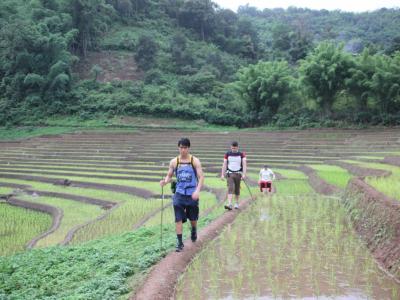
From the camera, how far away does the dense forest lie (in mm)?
36438

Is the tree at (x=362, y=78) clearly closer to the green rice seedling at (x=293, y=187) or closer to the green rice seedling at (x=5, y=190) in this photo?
the green rice seedling at (x=293, y=187)

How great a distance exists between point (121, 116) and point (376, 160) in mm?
30981

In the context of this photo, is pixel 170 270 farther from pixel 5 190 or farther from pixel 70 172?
pixel 70 172

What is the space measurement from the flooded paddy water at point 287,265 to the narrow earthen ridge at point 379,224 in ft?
0.49

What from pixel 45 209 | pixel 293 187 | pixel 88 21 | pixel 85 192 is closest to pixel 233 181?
pixel 293 187

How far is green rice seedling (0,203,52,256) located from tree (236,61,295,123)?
87.6 ft

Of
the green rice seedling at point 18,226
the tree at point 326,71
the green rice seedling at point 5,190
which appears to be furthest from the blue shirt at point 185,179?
the tree at point 326,71

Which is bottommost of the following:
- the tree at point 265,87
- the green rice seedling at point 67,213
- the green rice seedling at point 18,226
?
the green rice seedling at point 18,226

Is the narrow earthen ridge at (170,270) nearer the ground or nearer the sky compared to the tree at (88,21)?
nearer the ground

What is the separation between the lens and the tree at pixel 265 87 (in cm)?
4078

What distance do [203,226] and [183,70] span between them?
5232 centimetres

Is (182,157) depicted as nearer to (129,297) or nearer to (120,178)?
(129,297)

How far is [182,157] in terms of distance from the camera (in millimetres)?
6996

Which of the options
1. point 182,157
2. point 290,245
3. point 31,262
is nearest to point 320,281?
point 290,245
